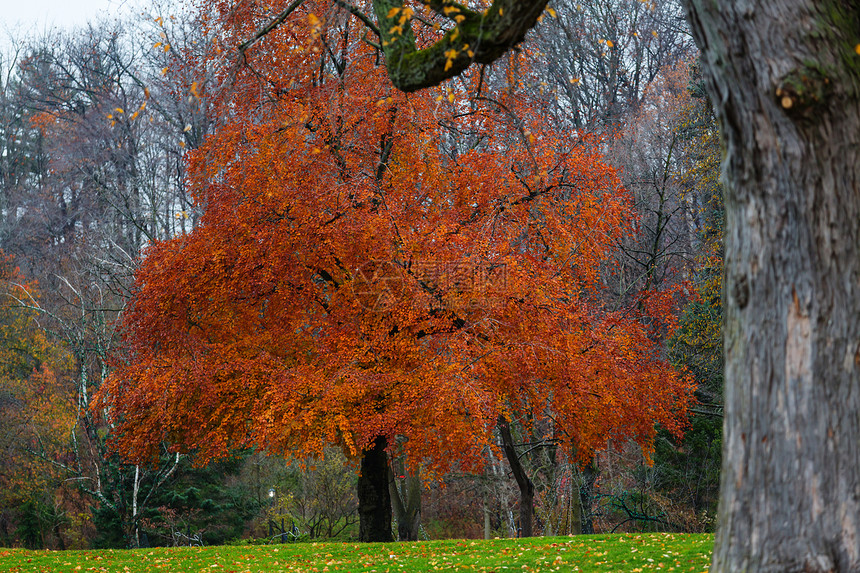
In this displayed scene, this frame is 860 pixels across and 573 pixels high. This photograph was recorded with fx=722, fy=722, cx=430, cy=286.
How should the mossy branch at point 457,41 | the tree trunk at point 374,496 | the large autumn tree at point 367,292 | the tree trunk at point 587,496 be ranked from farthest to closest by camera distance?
the tree trunk at point 587,496
the tree trunk at point 374,496
the large autumn tree at point 367,292
the mossy branch at point 457,41

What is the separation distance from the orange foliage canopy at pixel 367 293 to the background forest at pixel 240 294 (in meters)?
0.26

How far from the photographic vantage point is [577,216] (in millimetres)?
12602

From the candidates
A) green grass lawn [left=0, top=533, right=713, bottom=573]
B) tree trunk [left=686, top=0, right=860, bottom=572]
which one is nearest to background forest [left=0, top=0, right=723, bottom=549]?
green grass lawn [left=0, top=533, right=713, bottom=573]

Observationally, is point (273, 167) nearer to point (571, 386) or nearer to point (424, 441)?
point (424, 441)

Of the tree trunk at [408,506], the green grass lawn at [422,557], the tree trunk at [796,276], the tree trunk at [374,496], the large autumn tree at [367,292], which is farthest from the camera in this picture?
the tree trunk at [408,506]

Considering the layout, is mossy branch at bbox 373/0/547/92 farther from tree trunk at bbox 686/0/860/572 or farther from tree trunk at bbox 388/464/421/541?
tree trunk at bbox 388/464/421/541

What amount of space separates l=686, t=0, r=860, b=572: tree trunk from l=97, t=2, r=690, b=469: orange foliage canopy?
621 centimetres

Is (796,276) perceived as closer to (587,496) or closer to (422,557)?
(422,557)

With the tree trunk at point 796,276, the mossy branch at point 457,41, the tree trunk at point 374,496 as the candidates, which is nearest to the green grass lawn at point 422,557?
the tree trunk at point 374,496

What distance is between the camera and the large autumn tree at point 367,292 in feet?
34.1

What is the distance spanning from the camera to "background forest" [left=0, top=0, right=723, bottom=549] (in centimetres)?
1289

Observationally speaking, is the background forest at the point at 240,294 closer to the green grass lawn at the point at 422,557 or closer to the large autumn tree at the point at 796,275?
the green grass lawn at the point at 422,557

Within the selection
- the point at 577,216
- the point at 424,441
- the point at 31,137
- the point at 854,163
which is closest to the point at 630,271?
the point at 577,216

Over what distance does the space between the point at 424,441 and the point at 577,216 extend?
4.78m
